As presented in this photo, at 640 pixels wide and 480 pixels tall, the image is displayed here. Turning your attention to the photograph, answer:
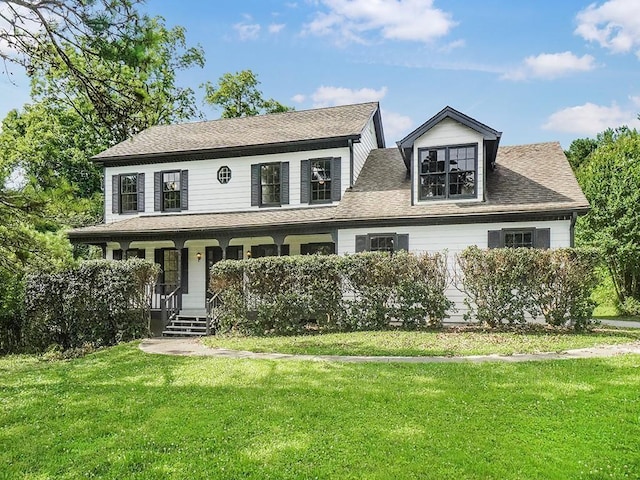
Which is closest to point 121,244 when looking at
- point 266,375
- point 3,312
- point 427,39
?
point 3,312

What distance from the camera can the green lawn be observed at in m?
4.25

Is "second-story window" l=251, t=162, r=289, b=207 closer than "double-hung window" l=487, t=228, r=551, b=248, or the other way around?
"double-hung window" l=487, t=228, r=551, b=248

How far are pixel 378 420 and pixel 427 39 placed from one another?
15.1 meters

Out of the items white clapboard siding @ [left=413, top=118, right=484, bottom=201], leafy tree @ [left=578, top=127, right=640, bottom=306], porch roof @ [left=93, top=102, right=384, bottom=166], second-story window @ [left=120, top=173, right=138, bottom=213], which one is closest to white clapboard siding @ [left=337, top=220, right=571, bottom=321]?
white clapboard siding @ [left=413, top=118, right=484, bottom=201]

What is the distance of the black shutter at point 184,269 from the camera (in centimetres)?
1768

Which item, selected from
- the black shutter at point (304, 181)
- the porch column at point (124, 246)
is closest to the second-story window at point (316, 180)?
the black shutter at point (304, 181)

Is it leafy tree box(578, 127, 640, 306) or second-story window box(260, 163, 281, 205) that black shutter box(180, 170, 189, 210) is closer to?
second-story window box(260, 163, 281, 205)

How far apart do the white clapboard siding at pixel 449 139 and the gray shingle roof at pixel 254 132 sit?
7.56 ft

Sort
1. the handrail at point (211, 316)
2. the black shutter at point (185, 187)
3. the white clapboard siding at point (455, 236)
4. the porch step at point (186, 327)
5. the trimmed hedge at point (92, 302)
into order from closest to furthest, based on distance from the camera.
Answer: the white clapboard siding at point (455, 236), the trimmed hedge at point (92, 302), the handrail at point (211, 316), the porch step at point (186, 327), the black shutter at point (185, 187)

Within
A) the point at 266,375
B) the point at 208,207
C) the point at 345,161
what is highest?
the point at 345,161

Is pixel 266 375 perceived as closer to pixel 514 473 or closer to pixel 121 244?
pixel 514 473

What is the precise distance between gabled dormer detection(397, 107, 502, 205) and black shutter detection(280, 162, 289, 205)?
423 centimetres

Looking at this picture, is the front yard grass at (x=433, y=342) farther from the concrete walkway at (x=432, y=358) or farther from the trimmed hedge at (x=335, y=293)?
the trimmed hedge at (x=335, y=293)

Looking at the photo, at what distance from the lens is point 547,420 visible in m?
5.09
